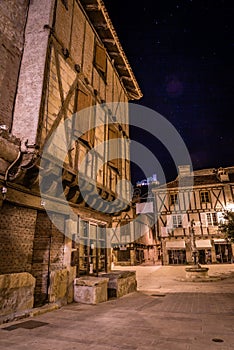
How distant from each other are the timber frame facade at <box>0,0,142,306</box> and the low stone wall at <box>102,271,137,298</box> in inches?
29.9

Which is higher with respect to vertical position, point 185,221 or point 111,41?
point 111,41

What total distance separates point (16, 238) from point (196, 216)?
911 inches

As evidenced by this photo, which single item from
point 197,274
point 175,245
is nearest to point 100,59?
point 197,274

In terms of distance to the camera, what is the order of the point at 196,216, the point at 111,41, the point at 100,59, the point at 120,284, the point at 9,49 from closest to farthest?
the point at 9,49 → the point at 120,284 → the point at 100,59 → the point at 111,41 → the point at 196,216

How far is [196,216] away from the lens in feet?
83.9

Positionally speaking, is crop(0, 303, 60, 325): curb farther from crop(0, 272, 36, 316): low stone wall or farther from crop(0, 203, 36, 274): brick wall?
crop(0, 203, 36, 274): brick wall

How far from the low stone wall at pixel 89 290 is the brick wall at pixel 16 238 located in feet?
5.86

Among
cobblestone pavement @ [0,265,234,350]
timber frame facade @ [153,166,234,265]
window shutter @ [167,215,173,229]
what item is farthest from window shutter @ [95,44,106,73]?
window shutter @ [167,215,173,229]

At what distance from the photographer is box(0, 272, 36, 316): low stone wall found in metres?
4.87

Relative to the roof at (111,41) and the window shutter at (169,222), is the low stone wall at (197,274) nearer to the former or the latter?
the roof at (111,41)

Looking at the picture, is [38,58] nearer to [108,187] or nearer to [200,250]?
[108,187]

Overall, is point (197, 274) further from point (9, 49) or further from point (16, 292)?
point (9, 49)

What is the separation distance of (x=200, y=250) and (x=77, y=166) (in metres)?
22.2

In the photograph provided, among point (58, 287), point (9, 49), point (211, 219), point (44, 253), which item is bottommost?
point (58, 287)
